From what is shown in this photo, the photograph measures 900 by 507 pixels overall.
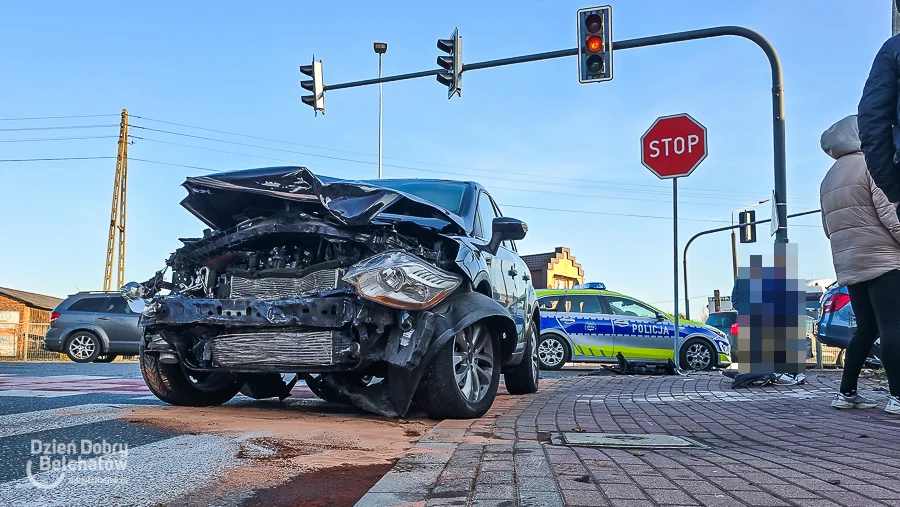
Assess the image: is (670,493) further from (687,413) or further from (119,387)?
(119,387)

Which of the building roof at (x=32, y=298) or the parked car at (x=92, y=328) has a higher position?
the building roof at (x=32, y=298)

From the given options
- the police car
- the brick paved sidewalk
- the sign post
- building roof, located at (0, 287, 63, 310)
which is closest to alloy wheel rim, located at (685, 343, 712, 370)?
the police car

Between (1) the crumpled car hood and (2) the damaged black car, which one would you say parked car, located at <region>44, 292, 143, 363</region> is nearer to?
(2) the damaged black car

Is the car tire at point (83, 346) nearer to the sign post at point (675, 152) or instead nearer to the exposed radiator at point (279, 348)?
the sign post at point (675, 152)

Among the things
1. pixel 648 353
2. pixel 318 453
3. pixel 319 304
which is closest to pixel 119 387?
pixel 319 304

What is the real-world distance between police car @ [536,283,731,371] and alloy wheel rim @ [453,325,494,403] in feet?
30.4

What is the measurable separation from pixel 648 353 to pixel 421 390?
1075cm

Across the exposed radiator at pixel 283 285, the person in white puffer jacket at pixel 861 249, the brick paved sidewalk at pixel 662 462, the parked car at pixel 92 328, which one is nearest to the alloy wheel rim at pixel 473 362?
the brick paved sidewalk at pixel 662 462

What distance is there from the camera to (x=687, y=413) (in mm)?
5742

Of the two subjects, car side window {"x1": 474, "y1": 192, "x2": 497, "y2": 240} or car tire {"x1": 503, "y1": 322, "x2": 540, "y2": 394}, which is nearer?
car side window {"x1": 474, "y1": 192, "x2": 497, "y2": 240}

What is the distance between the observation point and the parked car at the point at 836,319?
29.9ft

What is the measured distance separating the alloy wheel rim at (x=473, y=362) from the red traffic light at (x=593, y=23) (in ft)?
26.8

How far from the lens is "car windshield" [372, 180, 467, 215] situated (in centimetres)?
655

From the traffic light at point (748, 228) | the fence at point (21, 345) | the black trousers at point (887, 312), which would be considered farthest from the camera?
the fence at point (21, 345)
